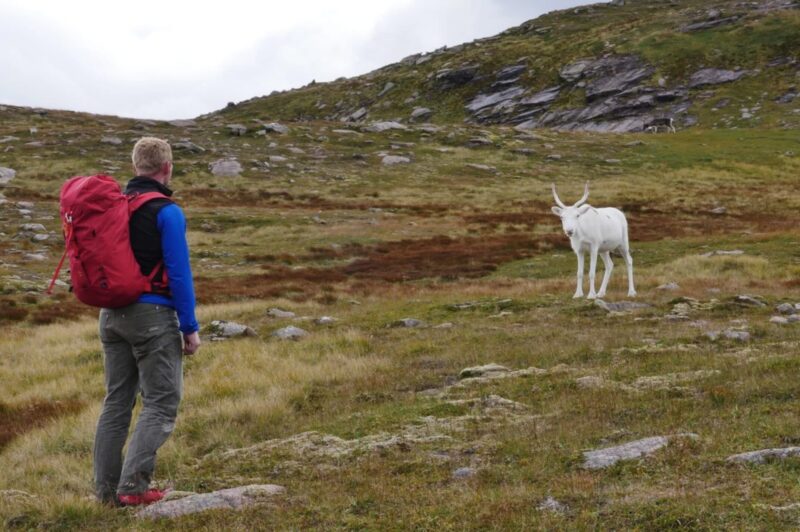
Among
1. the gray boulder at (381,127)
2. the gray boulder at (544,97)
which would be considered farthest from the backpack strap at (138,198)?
the gray boulder at (544,97)

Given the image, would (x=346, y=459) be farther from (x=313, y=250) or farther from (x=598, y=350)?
(x=313, y=250)

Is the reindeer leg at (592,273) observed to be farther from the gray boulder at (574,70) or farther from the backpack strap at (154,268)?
the gray boulder at (574,70)

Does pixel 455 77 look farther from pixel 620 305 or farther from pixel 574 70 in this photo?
pixel 620 305

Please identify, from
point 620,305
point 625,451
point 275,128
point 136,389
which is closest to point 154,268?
point 136,389

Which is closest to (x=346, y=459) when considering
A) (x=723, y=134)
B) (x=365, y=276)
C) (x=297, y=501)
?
(x=297, y=501)

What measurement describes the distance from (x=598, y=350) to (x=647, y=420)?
4264 mm

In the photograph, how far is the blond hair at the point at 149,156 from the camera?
6.55m

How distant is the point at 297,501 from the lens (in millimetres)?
6266

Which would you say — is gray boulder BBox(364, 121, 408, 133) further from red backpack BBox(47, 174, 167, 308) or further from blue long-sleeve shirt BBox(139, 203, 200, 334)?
red backpack BBox(47, 174, 167, 308)

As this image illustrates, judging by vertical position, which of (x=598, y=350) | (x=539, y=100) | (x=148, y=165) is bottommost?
(x=598, y=350)

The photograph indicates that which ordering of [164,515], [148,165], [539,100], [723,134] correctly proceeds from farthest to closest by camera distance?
[539,100] < [723,134] < [148,165] < [164,515]

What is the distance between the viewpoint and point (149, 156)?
21.5 ft

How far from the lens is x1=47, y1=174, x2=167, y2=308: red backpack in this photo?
605cm

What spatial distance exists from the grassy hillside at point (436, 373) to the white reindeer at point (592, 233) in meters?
1.11
